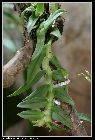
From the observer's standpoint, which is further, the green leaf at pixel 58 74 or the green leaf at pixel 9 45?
the green leaf at pixel 9 45

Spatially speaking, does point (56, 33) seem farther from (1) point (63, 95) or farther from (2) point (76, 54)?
(2) point (76, 54)

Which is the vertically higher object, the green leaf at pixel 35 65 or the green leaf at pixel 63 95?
the green leaf at pixel 35 65

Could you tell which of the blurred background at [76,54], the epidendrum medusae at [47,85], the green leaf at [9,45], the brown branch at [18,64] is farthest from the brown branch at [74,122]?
the blurred background at [76,54]

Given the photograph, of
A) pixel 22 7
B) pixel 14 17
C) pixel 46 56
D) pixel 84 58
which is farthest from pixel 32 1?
pixel 84 58

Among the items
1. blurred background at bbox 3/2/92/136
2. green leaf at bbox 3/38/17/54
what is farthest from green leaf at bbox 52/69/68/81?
blurred background at bbox 3/2/92/136

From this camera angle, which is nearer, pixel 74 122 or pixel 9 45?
pixel 74 122

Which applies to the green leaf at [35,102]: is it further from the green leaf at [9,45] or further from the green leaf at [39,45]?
the green leaf at [9,45]

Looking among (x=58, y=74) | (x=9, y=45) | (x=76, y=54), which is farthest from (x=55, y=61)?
(x=76, y=54)

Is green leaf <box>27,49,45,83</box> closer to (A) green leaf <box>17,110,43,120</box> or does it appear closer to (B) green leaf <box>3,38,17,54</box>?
(A) green leaf <box>17,110,43,120</box>

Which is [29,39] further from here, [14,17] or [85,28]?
[85,28]
